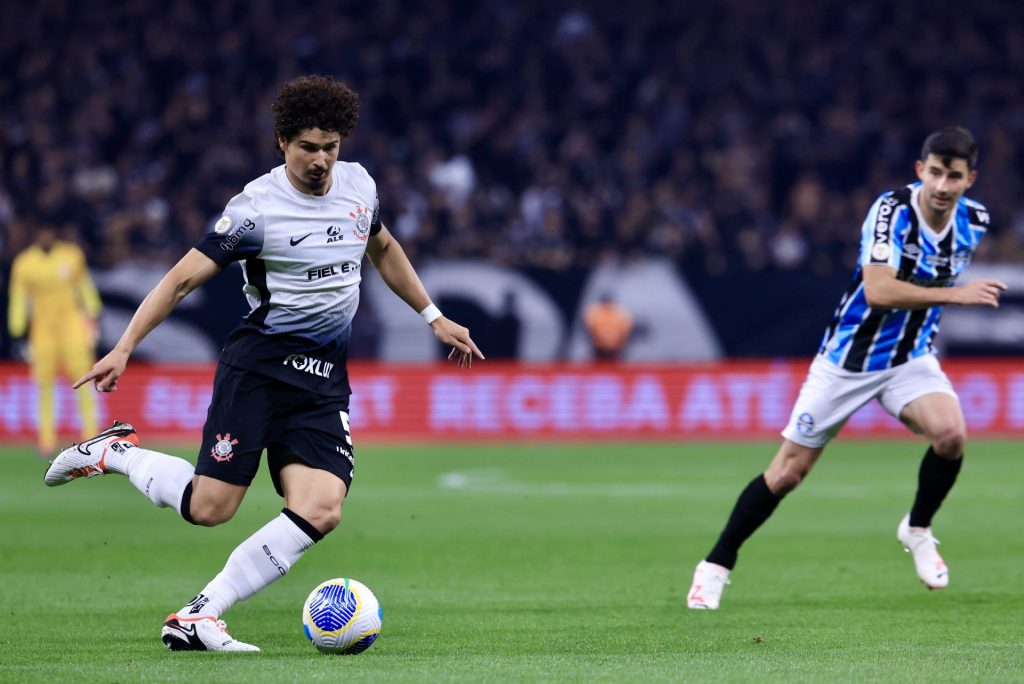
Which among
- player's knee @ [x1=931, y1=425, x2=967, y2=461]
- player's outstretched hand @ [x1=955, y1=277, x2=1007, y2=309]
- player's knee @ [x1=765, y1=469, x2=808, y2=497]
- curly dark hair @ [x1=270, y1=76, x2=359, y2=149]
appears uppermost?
curly dark hair @ [x1=270, y1=76, x2=359, y2=149]

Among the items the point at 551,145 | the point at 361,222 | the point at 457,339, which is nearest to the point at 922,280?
the point at 457,339

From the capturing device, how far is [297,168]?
6270 mm

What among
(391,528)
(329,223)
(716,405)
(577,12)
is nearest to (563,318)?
(716,405)

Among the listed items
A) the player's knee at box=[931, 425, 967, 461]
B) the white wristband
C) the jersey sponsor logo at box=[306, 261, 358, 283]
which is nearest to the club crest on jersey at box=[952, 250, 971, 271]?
the player's knee at box=[931, 425, 967, 461]

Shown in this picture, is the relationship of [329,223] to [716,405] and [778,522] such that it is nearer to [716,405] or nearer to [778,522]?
[778,522]

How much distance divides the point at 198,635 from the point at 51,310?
12517mm

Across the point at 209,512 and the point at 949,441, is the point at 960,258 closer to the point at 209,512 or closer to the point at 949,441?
the point at 949,441

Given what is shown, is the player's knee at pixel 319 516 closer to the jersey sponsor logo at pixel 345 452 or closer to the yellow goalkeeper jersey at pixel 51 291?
the jersey sponsor logo at pixel 345 452

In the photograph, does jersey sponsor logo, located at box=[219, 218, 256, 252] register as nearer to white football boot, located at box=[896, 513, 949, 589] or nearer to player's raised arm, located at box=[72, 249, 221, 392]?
player's raised arm, located at box=[72, 249, 221, 392]

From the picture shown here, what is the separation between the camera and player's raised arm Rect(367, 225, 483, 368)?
22.4 ft

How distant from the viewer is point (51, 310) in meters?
17.9

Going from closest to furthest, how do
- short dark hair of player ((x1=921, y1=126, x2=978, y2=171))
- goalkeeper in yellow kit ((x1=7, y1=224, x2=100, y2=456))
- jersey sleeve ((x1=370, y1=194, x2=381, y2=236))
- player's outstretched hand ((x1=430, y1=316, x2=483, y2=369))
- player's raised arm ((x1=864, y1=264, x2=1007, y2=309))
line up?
A: jersey sleeve ((x1=370, y1=194, x2=381, y2=236))
player's outstretched hand ((x1=430, y1=316, x2=483, y2=369))
player's raised arm ((x1=864, y1=264, x2=1007, y2=309))
short dark hair of player ((x1=921, y1=126, x2=978, y2=171))
goalkeeper in yellow kit ((x1=7, y1=224, x2=100, y2=456))

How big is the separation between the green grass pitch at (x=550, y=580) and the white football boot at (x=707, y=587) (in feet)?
0.29

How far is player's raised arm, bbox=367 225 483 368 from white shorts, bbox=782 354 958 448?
1.85m
